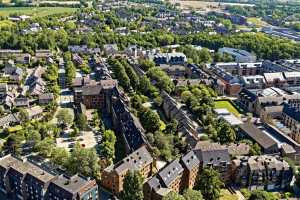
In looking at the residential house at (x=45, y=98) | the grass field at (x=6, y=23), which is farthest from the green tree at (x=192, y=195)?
the grass field at (x=6, y=23)

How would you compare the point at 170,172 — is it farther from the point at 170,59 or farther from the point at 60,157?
the point at 170,59

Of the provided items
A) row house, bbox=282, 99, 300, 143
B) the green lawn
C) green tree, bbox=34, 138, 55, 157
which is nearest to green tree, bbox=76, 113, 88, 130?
green tree, bbox=34, 138, 55, 157

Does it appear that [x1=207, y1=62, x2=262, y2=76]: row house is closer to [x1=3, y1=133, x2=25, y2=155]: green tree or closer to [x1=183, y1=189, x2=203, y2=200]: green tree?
[x1=3, y1=133, x2=25, y2=155]: green tree

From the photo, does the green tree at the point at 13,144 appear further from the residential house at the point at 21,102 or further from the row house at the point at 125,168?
the residential house at the point at 21,102

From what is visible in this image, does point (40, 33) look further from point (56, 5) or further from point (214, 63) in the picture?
point (56, 5)

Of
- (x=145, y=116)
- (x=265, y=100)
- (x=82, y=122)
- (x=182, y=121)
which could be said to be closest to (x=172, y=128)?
(x=182, y=121)

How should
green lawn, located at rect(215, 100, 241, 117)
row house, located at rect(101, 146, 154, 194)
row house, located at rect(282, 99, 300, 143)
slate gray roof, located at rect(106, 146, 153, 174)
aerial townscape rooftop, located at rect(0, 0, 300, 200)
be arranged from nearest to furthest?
aerial townscape rooftop, located at rect(0, 0, 300, 200) < row house, located at rect(101, 146, 154, 194) < slate gray roof, located at rect(106, 146, 153, 174) < row house, located at rect(282, 99, 300, 143) < green lawn, located at rect(215, 100, 241, 117)

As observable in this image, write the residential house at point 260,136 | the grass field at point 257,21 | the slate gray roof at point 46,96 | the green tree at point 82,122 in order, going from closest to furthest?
the residential house at point 260,136, the green tree at point 82,122, the slate gray roof at point 46,96, the grass field at point 257,21
